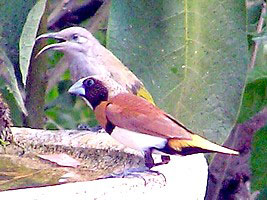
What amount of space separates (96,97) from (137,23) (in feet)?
0.95

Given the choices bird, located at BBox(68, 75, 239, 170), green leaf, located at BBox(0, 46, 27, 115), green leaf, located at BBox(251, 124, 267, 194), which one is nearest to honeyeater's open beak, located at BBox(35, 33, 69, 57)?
green leaf, located at BBox(0, 46, 27, 115)

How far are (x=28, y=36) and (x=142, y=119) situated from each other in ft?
1.21

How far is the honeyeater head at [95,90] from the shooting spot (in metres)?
2.21

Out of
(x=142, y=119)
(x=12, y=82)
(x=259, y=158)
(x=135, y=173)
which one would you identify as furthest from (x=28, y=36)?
(x=259, y=158)

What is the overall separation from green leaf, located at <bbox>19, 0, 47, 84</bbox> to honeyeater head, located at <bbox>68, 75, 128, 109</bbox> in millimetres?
188

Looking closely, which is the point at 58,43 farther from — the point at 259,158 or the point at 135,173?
the point at 135,173

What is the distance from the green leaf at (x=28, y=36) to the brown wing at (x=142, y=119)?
0.22m

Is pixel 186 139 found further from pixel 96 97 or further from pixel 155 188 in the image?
pixel 96 97

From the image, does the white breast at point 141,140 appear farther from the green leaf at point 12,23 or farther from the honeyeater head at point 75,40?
the honeyeater head at point 75,40

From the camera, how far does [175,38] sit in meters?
2.45

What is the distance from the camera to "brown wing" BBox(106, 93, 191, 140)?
6.41 ft

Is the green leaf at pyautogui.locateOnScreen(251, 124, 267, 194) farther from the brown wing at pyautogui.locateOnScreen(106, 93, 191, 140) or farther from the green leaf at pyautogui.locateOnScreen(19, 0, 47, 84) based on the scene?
the green leaf at pyautogui.locateOnScreen(19, 0, 47, 84)

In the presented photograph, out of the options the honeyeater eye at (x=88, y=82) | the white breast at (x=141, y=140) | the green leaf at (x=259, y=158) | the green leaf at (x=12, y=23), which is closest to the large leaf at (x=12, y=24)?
the green leaf at (x=12, y=23)

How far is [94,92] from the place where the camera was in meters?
2.22
